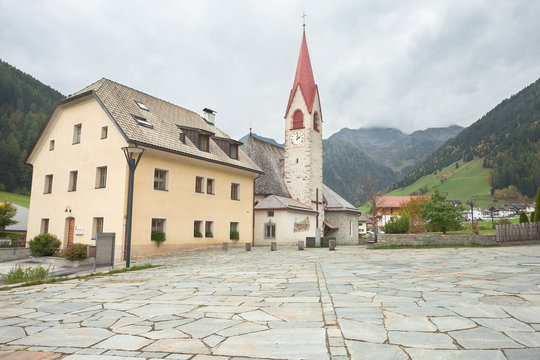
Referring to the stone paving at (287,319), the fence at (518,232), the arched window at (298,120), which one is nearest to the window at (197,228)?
the stone paving at (287,319)

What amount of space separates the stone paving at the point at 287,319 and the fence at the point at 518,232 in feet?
46.1

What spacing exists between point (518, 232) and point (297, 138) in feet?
71.3

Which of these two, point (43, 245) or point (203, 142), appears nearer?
point (43, 245)

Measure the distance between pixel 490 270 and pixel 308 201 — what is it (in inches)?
1051

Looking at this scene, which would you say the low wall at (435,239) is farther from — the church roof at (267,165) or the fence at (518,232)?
the church roof at (267,165)

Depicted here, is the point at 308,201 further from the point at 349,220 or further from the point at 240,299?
the point at 240,299

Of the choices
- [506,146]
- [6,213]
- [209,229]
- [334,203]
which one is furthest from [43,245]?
[506,146]

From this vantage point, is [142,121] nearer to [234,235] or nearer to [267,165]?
[234,235]

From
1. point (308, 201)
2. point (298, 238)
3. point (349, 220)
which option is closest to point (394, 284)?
point (298, 238)

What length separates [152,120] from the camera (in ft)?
72.2

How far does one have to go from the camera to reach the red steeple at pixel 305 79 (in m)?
37.7

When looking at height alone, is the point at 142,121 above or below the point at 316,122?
below

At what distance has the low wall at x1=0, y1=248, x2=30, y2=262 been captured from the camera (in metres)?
19.0

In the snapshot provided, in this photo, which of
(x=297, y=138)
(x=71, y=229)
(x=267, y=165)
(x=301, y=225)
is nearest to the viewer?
(x=71, y=229)
